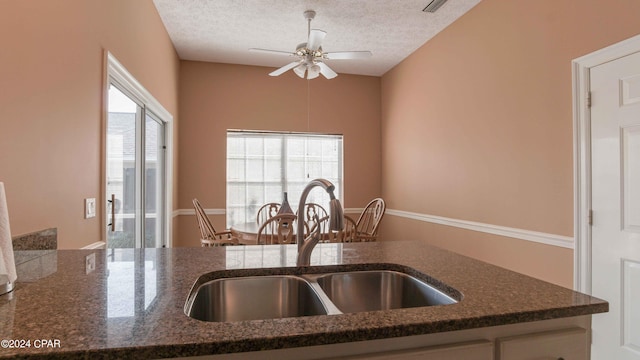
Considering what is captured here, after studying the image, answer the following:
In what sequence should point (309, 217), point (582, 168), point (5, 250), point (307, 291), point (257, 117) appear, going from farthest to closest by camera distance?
point (257, 117) → point (309, 217) → point (582, 168) → point (307, 291) → point (5, 250)

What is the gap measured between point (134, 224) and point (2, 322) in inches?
94.6

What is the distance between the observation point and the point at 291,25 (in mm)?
3471

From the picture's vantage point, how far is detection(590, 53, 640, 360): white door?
1.89m

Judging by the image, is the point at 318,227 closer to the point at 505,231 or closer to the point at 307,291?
the point at 307,291

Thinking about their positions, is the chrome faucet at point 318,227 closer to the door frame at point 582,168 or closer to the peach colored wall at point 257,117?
the door frame at point 582,168

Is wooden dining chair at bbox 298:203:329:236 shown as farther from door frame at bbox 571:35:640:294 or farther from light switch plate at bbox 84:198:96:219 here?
door frame at bbox 571:35:640:294

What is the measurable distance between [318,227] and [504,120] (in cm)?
237

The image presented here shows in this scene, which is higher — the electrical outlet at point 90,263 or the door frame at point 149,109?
the door frame at point 149,109

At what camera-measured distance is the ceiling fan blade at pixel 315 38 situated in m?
2.85

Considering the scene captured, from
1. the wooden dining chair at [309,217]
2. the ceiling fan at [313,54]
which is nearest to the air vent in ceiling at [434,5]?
the ceiling fan at [313,54]

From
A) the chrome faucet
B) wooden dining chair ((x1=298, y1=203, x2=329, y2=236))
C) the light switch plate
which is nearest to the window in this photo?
wooden dining chair ((x1=298, y1=203, x2=329, y2=236))

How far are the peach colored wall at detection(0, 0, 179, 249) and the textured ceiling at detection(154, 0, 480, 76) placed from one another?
1.16 meters

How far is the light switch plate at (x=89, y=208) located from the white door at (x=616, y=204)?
304cm

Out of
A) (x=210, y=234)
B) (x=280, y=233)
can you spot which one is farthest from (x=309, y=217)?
(x=210, y=234)
